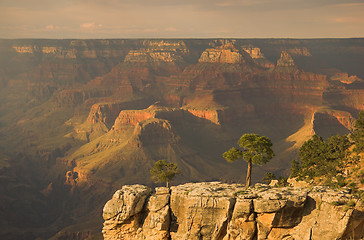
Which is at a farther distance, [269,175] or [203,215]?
[269,175]

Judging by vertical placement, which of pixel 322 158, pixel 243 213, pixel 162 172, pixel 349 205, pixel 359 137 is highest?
pixel 359 137

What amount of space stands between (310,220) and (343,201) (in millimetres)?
4221

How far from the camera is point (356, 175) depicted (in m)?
63.8

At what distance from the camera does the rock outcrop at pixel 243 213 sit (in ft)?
161

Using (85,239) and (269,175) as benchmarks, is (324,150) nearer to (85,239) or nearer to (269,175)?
(269,175)

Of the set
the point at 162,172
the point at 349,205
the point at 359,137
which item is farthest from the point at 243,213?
the point at 359,137

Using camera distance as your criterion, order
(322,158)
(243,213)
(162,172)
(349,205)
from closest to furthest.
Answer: (349,205)
(243,213)
(322,158)
(162,172)

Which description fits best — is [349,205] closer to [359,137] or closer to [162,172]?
[359,137]

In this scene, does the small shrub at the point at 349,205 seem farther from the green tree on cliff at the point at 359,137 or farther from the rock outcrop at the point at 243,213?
the green tree on cliff at the point at 359,137

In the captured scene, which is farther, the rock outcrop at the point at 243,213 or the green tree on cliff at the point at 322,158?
the green tree on cliff at the point at 322,158

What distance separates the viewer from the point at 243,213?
164 feet

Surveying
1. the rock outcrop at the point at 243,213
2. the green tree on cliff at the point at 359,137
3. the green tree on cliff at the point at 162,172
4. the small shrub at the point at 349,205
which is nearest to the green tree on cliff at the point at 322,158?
the green tree on cliff at the point at 359,137

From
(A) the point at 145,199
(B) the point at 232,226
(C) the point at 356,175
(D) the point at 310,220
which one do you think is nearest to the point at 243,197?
(B) the point at 232,226

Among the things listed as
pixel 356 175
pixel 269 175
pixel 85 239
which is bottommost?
pixel 85 239
